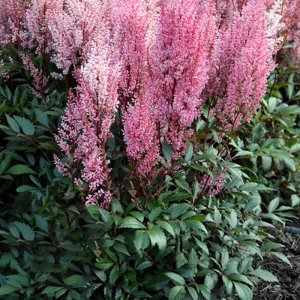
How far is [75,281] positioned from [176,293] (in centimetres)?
54

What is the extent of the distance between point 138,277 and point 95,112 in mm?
994


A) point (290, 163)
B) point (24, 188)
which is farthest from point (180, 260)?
point (290, 163)

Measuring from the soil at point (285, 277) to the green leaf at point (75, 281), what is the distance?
4.06 feet

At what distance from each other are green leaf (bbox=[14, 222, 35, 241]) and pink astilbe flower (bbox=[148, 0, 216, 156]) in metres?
0.94

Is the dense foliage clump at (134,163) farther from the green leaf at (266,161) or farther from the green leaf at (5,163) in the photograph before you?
the green leaf at (266,161)

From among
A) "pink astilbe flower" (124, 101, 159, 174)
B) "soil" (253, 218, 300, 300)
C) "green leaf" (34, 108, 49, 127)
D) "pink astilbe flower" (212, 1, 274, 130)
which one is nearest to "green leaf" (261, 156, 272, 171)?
"soil" (253, 218, 300, 300)

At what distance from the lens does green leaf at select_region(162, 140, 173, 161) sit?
9.78ft

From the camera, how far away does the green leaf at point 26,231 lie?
2.95 m

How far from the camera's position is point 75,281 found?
2.79 metres

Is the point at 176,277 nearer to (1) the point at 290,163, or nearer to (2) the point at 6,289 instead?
(2) the point at 6,289

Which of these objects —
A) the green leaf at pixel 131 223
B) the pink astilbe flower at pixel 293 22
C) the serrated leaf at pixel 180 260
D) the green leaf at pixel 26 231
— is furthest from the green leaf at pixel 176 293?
the pink astilbe flower at pixel 293 22

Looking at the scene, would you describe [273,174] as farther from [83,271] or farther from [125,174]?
[83,271]

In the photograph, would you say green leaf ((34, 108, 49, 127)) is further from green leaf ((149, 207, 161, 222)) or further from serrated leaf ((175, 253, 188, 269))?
serrated leaf ((175, 253, 188, 269))

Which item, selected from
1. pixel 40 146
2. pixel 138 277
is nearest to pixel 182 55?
pixel 40 146
